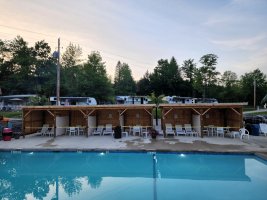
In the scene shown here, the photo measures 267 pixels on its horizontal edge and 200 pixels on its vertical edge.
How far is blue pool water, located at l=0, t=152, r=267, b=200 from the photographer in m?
8.39

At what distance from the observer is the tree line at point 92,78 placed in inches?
1622

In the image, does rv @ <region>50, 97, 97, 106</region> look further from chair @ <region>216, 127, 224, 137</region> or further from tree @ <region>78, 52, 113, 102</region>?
chair @ <region>216, 127, 224, 137</region>

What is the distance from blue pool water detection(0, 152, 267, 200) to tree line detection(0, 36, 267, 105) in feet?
94.0

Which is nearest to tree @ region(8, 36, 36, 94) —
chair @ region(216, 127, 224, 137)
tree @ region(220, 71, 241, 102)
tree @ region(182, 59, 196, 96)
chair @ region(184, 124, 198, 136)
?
chair @ region(184, 124, 198, 136)

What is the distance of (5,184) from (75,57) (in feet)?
123

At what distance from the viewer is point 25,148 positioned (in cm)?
1320

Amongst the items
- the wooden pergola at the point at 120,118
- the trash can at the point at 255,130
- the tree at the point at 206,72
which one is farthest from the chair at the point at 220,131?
the tree at the point at 206,72

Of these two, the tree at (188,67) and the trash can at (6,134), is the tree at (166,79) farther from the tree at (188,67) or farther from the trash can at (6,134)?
the trash can at (6,134)

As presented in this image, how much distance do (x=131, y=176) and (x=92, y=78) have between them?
31.4m

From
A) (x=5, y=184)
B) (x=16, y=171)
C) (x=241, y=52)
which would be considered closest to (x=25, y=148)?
(x=16, y=171)

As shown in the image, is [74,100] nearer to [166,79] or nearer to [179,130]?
[179,130]

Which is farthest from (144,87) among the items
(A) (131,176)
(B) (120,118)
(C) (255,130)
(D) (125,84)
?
(A) (131,176)

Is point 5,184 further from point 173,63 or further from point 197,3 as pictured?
point 173,63

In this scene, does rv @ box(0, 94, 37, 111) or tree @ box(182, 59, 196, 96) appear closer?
rv @ box(0, 94, 37, 111)
